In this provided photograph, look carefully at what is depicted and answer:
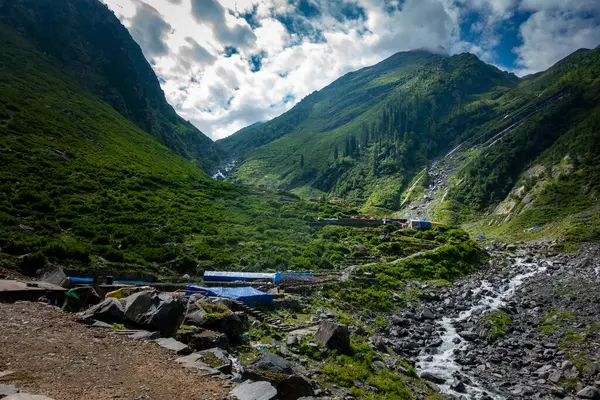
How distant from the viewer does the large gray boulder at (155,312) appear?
52.2 feet

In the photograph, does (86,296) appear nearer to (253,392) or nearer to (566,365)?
(253,392)

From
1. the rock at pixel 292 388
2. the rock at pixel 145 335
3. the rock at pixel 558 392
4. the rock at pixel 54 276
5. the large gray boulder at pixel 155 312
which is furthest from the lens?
the rock at pixel 54 276

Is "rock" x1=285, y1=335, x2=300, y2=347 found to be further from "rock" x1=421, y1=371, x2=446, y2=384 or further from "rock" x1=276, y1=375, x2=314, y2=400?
"rock" x1=421, y1=371, x2=446, y2=384

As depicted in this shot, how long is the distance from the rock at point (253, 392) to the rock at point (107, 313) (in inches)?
358

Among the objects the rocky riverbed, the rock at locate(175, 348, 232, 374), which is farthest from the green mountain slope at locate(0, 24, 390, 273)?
the rock at locate(175, 348, 232, 374)

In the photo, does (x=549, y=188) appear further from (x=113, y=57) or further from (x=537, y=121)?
(x=113, y=57)

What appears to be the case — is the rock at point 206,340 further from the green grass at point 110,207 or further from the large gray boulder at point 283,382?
the green grass at point 110,207

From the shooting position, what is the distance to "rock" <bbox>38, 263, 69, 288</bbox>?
22.9 m

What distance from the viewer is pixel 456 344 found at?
2922 centimetres

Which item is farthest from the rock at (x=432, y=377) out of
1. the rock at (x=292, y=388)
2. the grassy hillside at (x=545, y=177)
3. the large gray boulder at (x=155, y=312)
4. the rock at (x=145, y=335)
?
the grassy hillside at (x=545, y=177)

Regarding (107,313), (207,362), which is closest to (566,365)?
(207,362)

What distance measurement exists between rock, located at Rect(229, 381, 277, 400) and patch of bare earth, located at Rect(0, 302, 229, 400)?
426 mm

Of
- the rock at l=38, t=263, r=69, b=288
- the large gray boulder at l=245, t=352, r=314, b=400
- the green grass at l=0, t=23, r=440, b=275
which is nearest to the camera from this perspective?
the large gray boulder at l=245, t=352, r=314, b=400

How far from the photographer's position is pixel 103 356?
38.4 feet
